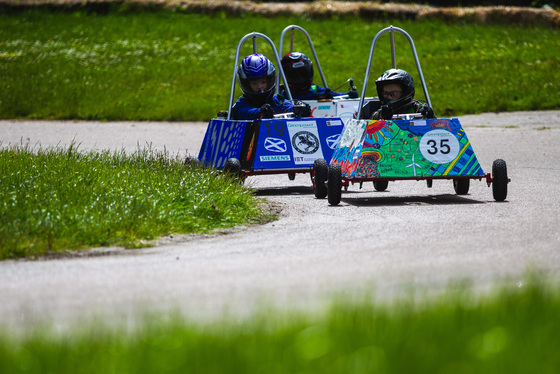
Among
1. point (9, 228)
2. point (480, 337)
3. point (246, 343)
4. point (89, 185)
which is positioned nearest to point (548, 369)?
point (480, 337)

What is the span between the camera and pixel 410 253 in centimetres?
593

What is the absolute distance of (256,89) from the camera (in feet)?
37.8

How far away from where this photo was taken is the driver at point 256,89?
11.4m

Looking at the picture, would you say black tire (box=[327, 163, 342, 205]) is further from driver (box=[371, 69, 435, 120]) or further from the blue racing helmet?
the blue racing helmet

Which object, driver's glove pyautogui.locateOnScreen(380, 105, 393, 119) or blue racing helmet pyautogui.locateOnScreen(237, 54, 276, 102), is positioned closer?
driver's glove pyautogui.locateOnScreen(380, 105, 393, 119)

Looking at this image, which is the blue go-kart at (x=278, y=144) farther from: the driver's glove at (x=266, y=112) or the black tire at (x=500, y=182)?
the black tire at (x=500, y=182)

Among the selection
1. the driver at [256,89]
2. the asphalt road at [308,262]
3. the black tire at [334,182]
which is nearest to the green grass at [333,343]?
the asphalt road at [308,262]

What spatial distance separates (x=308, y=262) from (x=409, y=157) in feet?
12.4

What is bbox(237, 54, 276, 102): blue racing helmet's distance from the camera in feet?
37.3

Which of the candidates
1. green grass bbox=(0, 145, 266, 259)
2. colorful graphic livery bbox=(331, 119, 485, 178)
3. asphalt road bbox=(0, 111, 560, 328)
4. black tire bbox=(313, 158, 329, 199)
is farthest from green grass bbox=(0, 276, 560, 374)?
black tire bbox=(313, 158, 329, 199)

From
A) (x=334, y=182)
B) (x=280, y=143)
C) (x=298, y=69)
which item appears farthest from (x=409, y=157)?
(x=298, y=69)

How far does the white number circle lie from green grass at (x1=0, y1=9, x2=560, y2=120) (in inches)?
520

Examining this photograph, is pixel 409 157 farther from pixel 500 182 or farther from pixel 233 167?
pixel 233 167

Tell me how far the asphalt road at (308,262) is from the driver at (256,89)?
199cm
